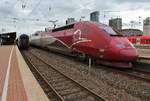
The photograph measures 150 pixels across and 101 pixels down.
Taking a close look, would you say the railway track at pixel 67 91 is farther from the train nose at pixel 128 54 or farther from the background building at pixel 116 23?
the background building at pixel 116 23

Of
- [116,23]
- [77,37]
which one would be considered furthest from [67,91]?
[116,23]

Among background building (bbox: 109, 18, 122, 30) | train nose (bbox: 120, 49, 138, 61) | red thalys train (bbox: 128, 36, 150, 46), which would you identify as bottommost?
red thalys train (bbox: 128, 36, 150, 46)

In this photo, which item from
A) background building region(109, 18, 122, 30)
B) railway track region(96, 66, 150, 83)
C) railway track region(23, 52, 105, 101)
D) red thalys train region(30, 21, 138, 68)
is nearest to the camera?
railway track region(23, 52, 105, 101)

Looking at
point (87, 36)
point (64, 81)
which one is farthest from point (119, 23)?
point (64, 81)

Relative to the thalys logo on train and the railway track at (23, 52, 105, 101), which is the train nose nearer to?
the railway track at (23, 52, 105, 101)

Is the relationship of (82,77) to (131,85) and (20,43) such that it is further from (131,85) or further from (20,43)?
(20,43)

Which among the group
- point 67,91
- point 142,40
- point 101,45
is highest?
point 101,45

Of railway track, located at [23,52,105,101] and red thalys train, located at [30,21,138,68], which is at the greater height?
red thalys train, located at [30,21,138,68]

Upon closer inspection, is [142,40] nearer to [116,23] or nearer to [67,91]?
[67,91]

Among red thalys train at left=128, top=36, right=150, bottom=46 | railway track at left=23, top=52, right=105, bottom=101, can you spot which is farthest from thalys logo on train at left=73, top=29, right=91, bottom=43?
red thalys train at left=128, top=36, right=150, bottom=46

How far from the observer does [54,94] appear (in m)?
11.2

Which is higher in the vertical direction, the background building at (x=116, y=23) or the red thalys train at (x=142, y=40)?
the background building at (x=116, y=23)

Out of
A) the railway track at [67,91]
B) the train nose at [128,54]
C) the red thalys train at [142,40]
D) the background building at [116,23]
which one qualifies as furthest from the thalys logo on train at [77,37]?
the background building at [116,23]

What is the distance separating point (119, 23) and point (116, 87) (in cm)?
8038
